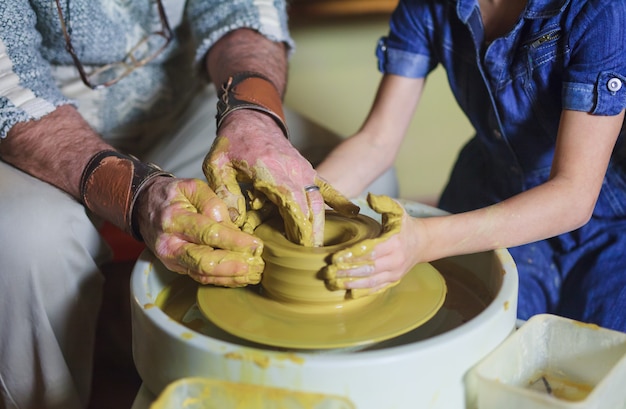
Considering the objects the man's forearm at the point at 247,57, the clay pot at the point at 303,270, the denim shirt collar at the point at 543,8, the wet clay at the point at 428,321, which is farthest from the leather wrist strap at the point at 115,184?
the denim shirt collar at the point at 543,8

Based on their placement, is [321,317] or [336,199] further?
[336,199]

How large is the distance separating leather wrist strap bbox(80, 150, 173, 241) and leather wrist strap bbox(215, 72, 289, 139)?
0.22 metres

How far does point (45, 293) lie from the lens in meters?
1.52

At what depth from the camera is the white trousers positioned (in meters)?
1.50

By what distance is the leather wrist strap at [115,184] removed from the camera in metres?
1.45

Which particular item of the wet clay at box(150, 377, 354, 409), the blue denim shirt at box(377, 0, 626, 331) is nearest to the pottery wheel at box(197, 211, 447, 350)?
the wet clay at box(150, 377, 354, 409)

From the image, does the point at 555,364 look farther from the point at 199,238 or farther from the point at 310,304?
the point at 199,238

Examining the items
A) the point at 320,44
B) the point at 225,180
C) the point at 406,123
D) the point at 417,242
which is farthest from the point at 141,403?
the point at 320,44

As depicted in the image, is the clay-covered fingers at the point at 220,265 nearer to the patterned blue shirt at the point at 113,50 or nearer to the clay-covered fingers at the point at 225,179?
the clay-covered fingers at the point at 225,179

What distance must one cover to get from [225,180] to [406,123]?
0.64 m

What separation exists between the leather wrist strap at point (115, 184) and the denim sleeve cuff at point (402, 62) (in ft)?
2.13

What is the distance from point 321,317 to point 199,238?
247mm

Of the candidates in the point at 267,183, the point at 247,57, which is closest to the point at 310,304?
the point at 267,183

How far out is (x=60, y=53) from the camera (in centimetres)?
187
